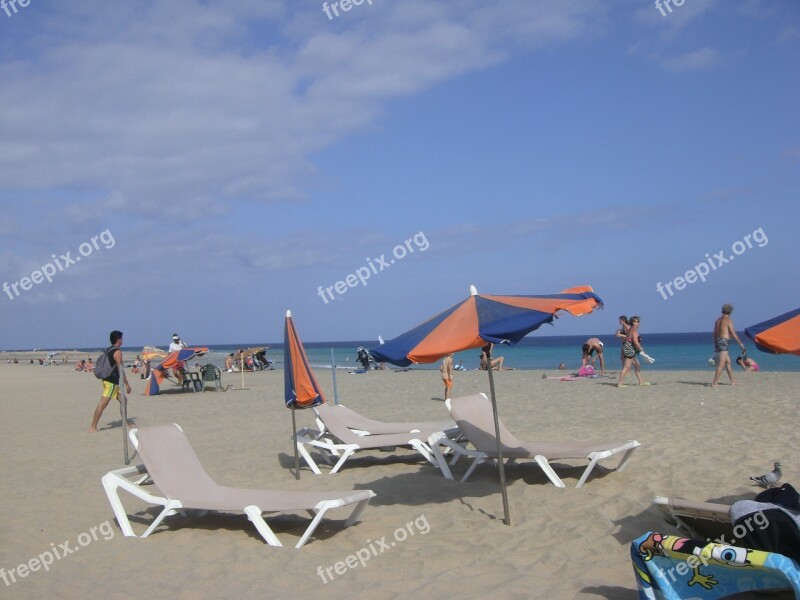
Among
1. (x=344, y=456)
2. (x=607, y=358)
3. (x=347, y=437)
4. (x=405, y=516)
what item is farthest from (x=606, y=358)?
(x=405, y=516)

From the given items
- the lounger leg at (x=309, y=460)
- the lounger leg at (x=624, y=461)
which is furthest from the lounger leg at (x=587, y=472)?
the lounger leg at (x=309, y=460)

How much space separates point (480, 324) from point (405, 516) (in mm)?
2033

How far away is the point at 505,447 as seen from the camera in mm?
6891

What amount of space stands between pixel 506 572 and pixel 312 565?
133 centimetres

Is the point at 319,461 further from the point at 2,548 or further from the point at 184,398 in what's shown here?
the point at 184,398

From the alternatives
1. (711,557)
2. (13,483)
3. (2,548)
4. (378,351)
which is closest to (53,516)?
Answer: (2,548)

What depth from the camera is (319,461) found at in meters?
8.74

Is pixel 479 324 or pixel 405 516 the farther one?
pixel 405 516

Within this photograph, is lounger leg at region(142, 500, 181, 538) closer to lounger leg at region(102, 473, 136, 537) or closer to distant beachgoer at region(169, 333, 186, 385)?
lounger leg at region(102, 473, 136, 537)

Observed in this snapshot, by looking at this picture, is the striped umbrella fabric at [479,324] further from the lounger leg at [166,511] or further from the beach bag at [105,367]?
the beach bag at [105,367]

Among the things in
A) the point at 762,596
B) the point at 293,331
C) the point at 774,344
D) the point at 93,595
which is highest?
the point at 293,331

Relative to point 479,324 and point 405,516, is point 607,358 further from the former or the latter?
point 479,324

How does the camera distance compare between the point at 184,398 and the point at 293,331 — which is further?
the point at 184,398

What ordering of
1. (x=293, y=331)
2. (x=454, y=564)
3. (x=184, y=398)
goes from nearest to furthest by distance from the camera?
(x=454, y=564)
(x=293, y=331)
(x=184, y=398)
